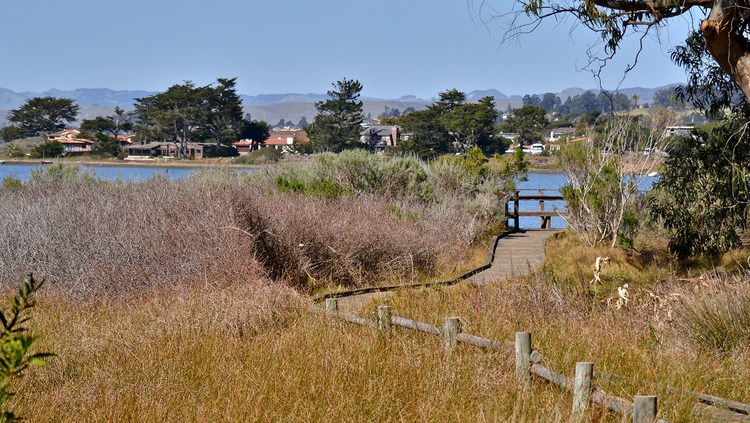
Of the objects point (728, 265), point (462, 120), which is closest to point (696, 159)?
point (728, 265)

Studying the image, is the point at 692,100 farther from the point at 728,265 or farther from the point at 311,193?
the point at 311,193

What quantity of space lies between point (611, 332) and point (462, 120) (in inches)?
2844

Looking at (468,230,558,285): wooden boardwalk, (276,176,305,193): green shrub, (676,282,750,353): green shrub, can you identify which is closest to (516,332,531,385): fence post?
(676,282,750,353): green shrub

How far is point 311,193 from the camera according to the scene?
2206cm

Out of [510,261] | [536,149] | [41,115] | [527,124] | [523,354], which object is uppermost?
[41,115]

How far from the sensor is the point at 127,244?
14078mm

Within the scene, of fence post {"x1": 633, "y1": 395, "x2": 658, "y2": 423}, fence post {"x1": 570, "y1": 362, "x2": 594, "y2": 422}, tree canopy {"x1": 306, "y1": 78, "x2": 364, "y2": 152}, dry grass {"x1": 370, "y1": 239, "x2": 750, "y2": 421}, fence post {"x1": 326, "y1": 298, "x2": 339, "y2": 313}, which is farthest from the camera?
tree canopy {"x1": 306, "y1": 78, "x2": 364, "y2": 152}

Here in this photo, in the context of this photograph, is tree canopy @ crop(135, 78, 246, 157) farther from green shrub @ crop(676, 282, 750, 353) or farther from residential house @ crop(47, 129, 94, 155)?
green shrub @ crop(676, 282, 750, 353)

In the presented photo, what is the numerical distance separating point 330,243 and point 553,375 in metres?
9.77

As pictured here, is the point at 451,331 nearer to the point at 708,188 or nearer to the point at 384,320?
the point at 384,320

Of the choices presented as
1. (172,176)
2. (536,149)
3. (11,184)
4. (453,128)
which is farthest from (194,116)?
(11,184)

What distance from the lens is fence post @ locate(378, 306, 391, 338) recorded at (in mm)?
9000

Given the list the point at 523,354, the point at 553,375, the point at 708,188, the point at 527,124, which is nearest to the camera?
the point at 553,375

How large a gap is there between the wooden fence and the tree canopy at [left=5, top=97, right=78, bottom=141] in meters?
90.0
